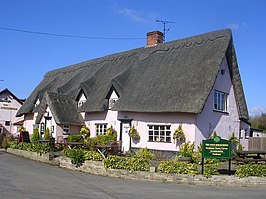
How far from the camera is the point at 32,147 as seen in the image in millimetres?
23172

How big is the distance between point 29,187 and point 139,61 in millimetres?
17709

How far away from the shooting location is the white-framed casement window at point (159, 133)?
22.2 metres

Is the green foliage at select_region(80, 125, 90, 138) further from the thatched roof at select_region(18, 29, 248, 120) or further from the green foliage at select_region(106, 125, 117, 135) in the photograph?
the green foliage at select_region(106, 125, 117, 135)

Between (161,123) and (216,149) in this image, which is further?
(161,123)

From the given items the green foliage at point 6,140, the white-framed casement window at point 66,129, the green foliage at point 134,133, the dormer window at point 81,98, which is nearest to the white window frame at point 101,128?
the white-framed casement window at point 66,129

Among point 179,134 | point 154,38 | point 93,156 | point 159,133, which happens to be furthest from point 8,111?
point 93,156

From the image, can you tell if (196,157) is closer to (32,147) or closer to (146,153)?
(146,153)

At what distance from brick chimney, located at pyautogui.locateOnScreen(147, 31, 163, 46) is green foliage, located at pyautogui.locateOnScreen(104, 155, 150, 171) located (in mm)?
16221

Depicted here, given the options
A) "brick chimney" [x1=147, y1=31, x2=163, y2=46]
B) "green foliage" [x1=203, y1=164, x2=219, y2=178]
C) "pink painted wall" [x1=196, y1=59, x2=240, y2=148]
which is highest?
"brick chimney" [x1=147, y1=31, x2=163, y2=46]

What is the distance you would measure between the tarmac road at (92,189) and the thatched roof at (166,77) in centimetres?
698

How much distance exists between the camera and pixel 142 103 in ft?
74.8

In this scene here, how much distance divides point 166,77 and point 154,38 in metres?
7.94

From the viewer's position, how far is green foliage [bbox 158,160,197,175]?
594 inches

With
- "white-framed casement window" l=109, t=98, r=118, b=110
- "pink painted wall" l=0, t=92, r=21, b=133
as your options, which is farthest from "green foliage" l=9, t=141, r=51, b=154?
"pink painted wall" l=0, t=92, r=21, b=133
